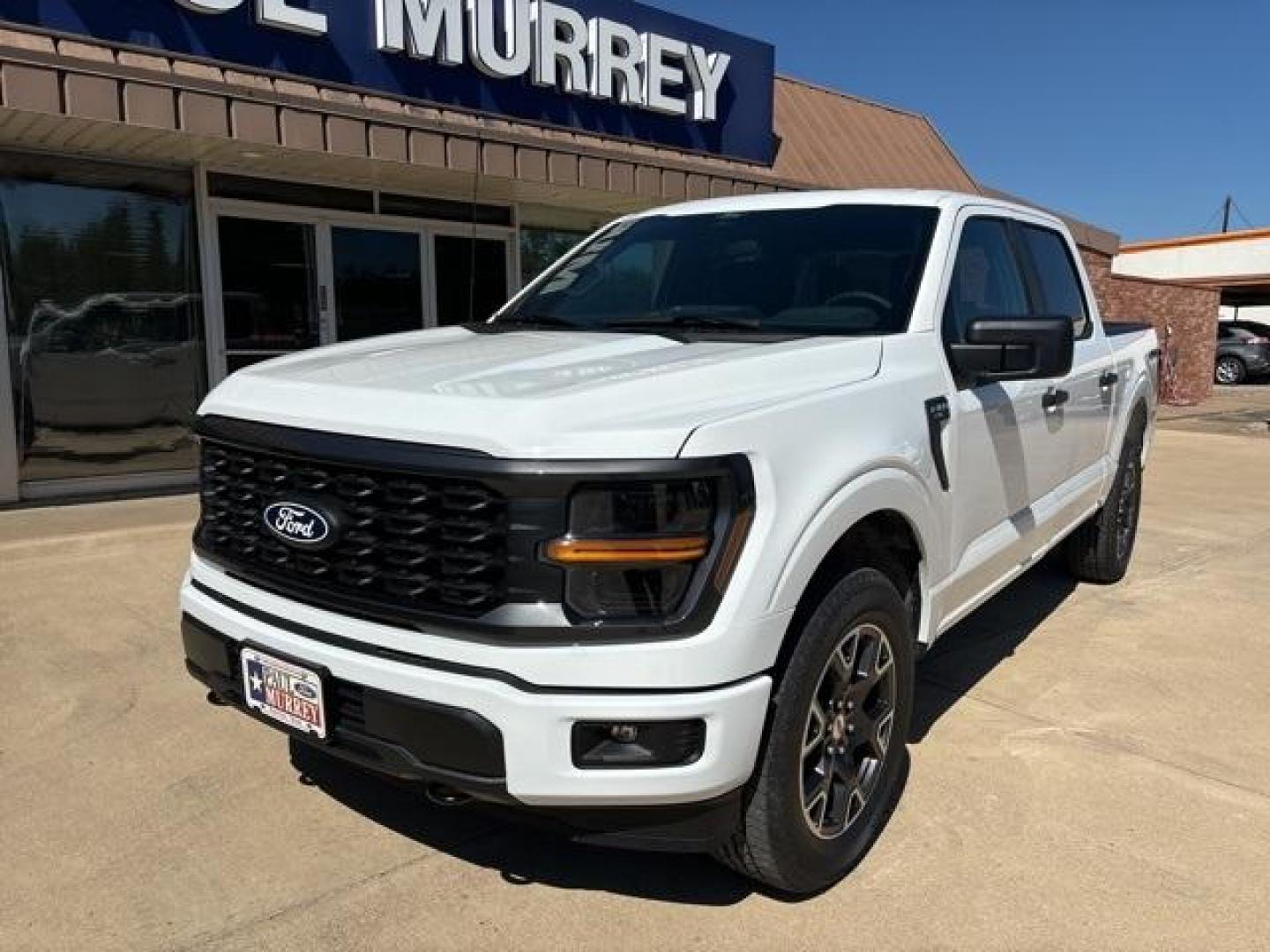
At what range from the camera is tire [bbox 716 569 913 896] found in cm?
243

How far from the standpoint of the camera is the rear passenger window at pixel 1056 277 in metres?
4.46

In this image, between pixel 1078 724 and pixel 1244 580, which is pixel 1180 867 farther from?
pixel 1244 580

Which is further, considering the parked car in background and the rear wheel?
the rear wheel

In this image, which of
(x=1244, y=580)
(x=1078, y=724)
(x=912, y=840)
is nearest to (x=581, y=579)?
(x=912, y=840)

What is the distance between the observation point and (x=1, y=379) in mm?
7461

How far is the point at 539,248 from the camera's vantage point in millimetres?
10898

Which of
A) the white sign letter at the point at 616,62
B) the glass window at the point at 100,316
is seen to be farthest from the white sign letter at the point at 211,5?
the white sign letter at the point at 616,62

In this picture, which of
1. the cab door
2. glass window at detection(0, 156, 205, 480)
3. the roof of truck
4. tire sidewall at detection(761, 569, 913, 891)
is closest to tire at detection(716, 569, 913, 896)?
tire sidewall at detection(761, 569, 913, 891)

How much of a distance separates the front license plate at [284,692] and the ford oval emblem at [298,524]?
0.31 m

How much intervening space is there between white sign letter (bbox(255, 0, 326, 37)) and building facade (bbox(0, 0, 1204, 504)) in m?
0.02

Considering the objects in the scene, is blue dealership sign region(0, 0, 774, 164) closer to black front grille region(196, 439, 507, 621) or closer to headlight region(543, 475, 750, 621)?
black front grille region(196, 439, 507, 621)

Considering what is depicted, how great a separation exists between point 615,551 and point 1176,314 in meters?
21.1

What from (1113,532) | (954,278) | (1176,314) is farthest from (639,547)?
(1176,314)

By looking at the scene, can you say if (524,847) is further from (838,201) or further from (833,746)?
(838,201)
